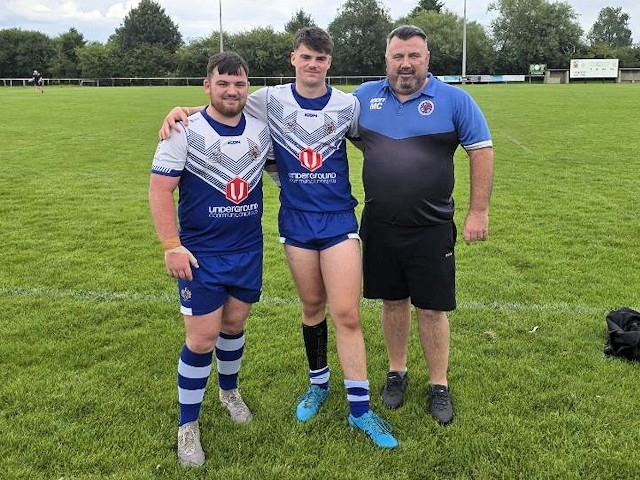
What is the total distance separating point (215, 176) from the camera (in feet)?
10.0

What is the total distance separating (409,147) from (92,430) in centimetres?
233

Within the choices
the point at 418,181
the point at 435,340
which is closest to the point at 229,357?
the point at 435,340

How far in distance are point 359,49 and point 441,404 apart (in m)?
77.3

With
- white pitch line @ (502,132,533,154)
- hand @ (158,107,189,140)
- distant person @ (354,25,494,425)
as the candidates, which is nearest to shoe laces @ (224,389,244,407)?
distant person @ (354,25,494,425)

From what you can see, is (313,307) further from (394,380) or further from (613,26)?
(613,26)

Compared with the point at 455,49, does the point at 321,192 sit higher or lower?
lower

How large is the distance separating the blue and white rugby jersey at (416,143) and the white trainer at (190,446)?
155 centimetres

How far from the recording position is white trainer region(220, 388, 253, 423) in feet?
11.5

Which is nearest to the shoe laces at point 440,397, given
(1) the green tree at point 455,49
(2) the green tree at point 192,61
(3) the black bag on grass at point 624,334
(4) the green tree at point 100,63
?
(3) the black bag on grass at point 624,334

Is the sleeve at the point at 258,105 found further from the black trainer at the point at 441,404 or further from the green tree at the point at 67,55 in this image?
the green tree at the point at 67,55

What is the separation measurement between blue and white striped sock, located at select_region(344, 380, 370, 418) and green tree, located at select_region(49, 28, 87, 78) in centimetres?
7792

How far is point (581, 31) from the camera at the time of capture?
76000 millimetres

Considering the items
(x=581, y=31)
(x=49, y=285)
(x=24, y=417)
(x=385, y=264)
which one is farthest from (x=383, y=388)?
(x=581, y=31)

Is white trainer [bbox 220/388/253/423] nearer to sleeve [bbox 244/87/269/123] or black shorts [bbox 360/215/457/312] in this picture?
black shorts [bbox 360/215/457/312]
